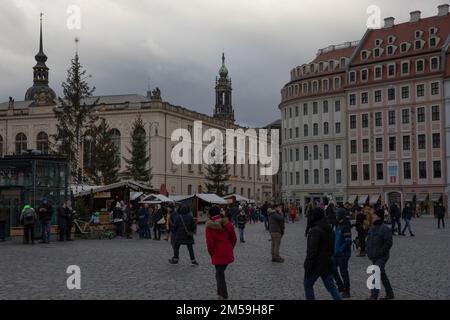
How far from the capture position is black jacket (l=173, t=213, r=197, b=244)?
1692 cm

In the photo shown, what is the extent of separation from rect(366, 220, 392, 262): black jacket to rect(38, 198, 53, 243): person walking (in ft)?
57.1

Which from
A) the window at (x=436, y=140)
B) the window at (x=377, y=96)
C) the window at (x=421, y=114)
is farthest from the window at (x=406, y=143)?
the window at (x=377, y=96)

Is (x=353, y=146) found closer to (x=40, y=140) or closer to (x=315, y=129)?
(x=315, y=129)

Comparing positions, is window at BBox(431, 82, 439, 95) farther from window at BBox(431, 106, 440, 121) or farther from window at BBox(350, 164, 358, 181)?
window at BBox(350, 164, 358, 181)

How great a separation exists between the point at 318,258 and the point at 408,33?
67.7 m

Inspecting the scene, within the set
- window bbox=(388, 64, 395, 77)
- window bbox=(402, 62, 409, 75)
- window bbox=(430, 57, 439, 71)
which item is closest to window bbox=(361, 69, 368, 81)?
window bbox=(388, 64, 395, 77)

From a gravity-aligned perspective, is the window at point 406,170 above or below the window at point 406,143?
below

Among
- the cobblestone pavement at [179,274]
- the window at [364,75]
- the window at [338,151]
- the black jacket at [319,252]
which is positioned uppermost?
the window at [364,75]

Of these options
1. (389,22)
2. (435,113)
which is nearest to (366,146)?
(435,113)

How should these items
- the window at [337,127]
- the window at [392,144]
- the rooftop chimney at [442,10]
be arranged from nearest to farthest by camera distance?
the window at [392,144]
the rooftop chimney at [442,10]
the window at [337,127]

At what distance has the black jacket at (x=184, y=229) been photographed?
1692cm

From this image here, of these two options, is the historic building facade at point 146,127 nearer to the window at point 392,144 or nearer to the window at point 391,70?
the window at point 392,144

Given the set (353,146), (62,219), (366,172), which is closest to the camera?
(62,219)

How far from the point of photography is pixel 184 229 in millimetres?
16984
